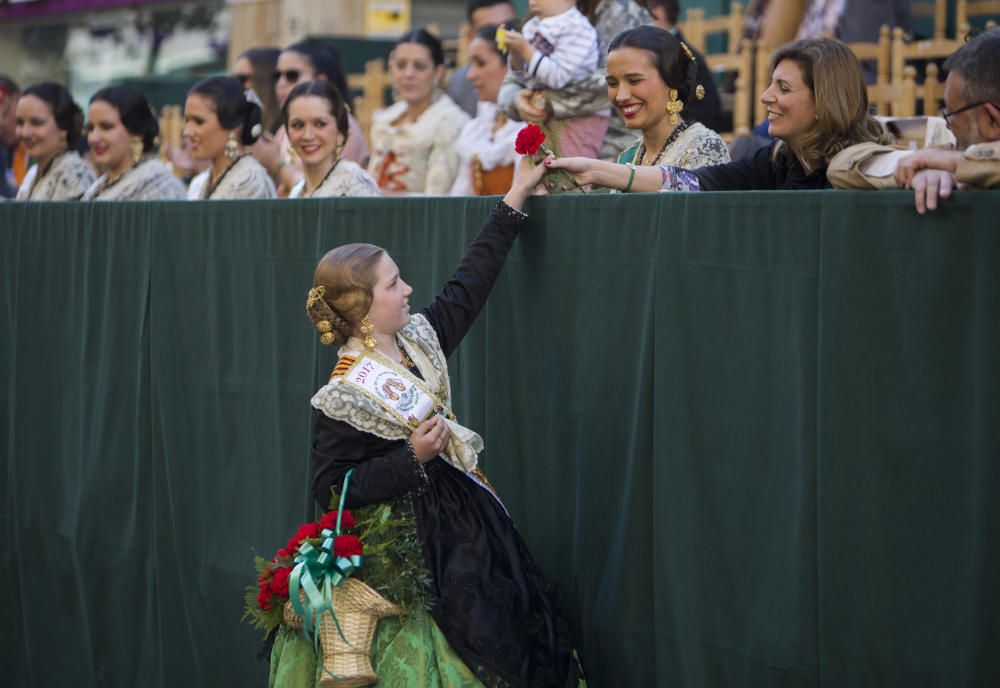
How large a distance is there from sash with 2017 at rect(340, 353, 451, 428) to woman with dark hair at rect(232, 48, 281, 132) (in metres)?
4.63

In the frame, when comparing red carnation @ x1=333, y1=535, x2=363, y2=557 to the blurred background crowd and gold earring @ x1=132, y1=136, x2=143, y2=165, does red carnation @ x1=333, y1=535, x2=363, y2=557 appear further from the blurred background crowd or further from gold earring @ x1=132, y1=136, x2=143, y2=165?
gold earring @ x1=132, y1=136, x2=143, y2=165

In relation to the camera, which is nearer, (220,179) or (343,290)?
(343,290)

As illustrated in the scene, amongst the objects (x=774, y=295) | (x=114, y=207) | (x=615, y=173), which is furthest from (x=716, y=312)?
(x=114, y=207)

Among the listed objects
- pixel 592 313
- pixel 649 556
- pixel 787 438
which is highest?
pixel 592 313

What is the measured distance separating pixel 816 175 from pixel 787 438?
3.16 feet

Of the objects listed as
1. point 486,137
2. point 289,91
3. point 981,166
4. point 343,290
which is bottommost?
point 343,290

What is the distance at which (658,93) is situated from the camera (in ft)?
16.0

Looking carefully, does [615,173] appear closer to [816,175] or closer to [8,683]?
[816,175]

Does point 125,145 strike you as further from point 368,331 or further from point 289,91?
point 368,331

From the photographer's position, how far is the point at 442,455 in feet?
13.6

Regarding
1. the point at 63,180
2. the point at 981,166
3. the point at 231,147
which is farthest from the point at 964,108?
the point at 63,180

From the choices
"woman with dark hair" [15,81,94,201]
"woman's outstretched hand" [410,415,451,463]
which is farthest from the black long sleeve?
"woman with dark hair" [15,81,94,201]

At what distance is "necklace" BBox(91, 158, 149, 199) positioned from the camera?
7.54 metres

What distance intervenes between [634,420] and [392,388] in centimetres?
67
